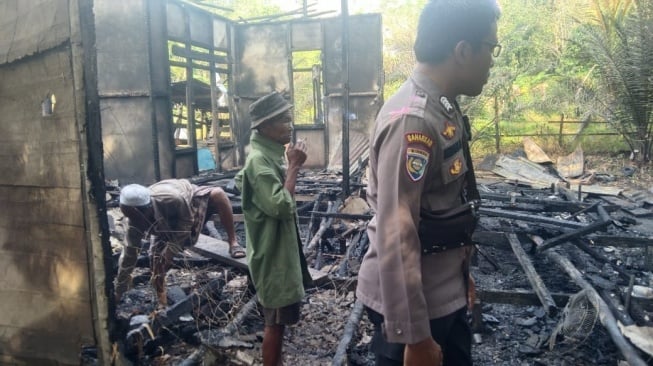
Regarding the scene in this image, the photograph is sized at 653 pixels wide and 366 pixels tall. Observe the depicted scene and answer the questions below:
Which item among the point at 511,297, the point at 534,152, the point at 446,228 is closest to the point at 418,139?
the point at 446,228

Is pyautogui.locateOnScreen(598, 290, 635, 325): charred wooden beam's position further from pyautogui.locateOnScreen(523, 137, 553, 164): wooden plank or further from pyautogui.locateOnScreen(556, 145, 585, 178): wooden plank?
pyautogui.locateOnScreen(523, 137, 553, 164): wooden plank

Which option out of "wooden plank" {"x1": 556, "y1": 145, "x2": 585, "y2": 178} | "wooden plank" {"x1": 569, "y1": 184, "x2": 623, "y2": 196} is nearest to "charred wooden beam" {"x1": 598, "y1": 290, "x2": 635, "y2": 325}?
"wooden plank" {"x1": 569, "y1": 184, "x2": 623, "y2": 196}

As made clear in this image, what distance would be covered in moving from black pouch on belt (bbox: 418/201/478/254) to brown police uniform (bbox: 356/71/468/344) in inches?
1.1

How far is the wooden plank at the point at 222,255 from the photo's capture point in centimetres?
429

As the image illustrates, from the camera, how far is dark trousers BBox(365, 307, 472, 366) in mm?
1646

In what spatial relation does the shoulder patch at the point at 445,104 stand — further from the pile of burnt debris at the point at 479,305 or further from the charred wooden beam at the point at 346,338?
the pile of burnt debris at the point at 479,305

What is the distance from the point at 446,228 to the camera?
1642mm

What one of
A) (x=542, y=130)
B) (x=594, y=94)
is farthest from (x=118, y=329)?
(x=542, y=130)

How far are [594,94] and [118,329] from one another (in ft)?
43.3

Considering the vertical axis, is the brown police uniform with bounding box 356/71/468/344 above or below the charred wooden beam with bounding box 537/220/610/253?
above

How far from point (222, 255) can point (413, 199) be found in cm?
327

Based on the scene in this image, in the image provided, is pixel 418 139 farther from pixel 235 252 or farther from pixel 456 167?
pixel 235 252

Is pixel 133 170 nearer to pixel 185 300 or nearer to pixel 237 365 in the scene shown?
pixel 185 300

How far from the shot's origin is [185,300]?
149 inches
